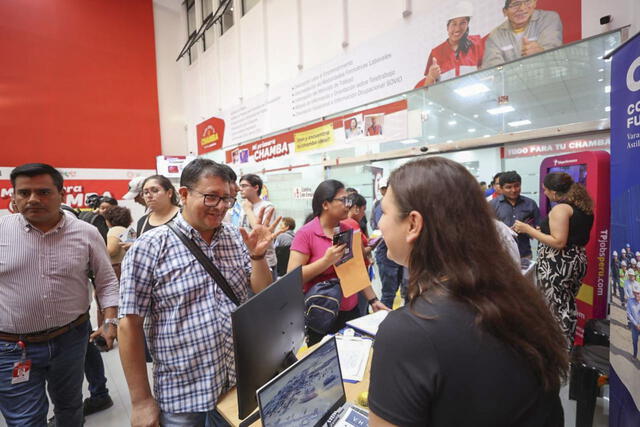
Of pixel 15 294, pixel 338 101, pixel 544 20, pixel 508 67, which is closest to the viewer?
pixel 15 294

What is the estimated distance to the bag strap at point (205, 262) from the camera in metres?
1.29

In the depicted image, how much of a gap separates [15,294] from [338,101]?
465cm

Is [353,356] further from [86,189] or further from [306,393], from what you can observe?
[86,189]

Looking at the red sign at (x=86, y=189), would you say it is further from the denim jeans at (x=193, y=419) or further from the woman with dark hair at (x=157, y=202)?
the denim jeans at (x=193, y=419)

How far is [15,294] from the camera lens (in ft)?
5.42

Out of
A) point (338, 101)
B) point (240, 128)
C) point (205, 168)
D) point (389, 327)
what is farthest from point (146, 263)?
point (240, 128)

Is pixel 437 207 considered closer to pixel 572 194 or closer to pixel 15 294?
pixel 15 294

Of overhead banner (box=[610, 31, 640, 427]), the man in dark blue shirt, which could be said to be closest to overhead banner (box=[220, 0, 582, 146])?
the man in dark blue shirt

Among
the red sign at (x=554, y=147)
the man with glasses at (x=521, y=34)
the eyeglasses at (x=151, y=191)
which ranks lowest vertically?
the eyeglasses at (x=151, y=191)

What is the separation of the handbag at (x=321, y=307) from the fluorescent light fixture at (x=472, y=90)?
309 centimetres

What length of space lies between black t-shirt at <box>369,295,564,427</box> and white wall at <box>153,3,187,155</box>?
1046 centimetres

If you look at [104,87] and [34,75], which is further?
[104,87]

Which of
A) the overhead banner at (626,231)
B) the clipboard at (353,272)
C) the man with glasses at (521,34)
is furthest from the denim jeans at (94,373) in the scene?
the man with glasses at (521,34)

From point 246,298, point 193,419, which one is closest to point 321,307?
point 246,298
